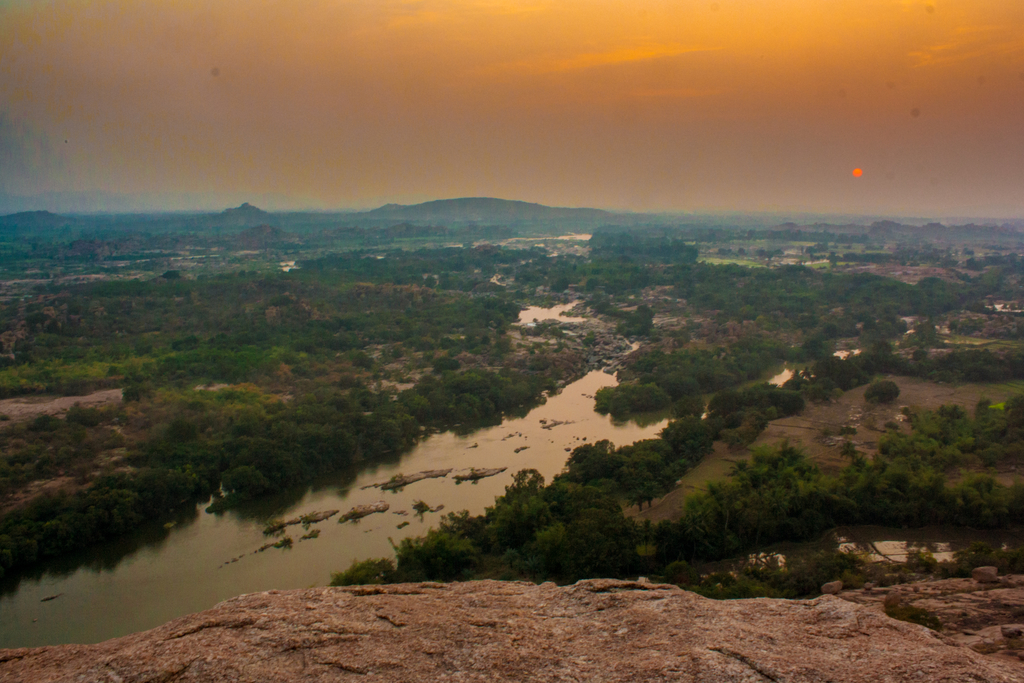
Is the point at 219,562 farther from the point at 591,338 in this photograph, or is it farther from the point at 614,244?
the point at 614,244

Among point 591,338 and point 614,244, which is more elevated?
point 614,244

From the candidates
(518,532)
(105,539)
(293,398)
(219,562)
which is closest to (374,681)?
(518,532)

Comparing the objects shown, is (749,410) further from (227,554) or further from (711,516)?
(227,554)

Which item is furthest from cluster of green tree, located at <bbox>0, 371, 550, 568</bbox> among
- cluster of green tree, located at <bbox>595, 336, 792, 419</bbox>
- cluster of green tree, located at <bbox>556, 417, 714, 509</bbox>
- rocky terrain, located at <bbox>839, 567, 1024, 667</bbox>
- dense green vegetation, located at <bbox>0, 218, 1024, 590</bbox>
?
rocky terrain, located at <bbox>839, 567, 1024, 667</bbox>

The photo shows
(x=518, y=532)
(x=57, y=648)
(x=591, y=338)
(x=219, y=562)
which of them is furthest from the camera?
(x=591, y=338)

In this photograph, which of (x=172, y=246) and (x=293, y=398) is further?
(x=172, y=246)

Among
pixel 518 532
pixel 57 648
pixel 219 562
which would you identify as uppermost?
pixel 57 648

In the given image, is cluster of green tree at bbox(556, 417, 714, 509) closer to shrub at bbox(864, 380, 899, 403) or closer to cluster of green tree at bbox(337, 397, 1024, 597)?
cluster of green tree at bbox(337, 397, 1024, 597)

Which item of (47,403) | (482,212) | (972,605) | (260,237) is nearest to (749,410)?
(972,605)
